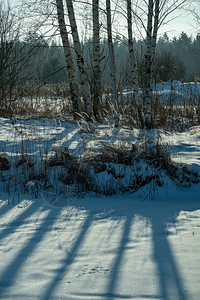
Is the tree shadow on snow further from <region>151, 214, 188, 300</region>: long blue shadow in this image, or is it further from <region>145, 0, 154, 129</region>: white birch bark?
<region>145, 0, 154, 129</region>: white birch bark

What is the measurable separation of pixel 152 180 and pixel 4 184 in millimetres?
1832

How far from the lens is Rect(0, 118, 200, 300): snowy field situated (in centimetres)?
183

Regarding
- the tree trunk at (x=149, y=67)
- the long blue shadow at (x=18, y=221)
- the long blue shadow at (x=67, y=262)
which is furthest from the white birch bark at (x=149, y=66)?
the long blue shadow at (x=67, y=262)

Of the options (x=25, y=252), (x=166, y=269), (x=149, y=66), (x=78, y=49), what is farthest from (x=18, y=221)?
(x=78, y=49)

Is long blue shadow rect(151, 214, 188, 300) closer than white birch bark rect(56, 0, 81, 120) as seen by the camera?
Yes

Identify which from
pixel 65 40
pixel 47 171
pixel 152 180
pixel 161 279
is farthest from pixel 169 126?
pixel 161 279

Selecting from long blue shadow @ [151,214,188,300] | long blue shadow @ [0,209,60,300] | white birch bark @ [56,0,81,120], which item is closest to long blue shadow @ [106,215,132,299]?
long blue shadow @ [151,214,188,300]

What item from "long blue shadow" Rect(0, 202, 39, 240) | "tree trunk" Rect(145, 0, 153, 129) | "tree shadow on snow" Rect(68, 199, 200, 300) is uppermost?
"tree trunk" Rect(145, 0, 153, 129)

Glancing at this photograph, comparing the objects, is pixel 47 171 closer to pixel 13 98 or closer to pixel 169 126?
pixel 169 126

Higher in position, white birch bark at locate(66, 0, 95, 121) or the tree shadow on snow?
white birch bark at locate(66, 0, 95, 121)

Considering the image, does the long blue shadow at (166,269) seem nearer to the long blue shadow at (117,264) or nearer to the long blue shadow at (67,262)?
the long blue shadow at (117,264)

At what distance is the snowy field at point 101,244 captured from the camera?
1831 mm

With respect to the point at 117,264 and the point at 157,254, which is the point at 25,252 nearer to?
the point at 117,264

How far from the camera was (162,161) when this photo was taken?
397 cm
